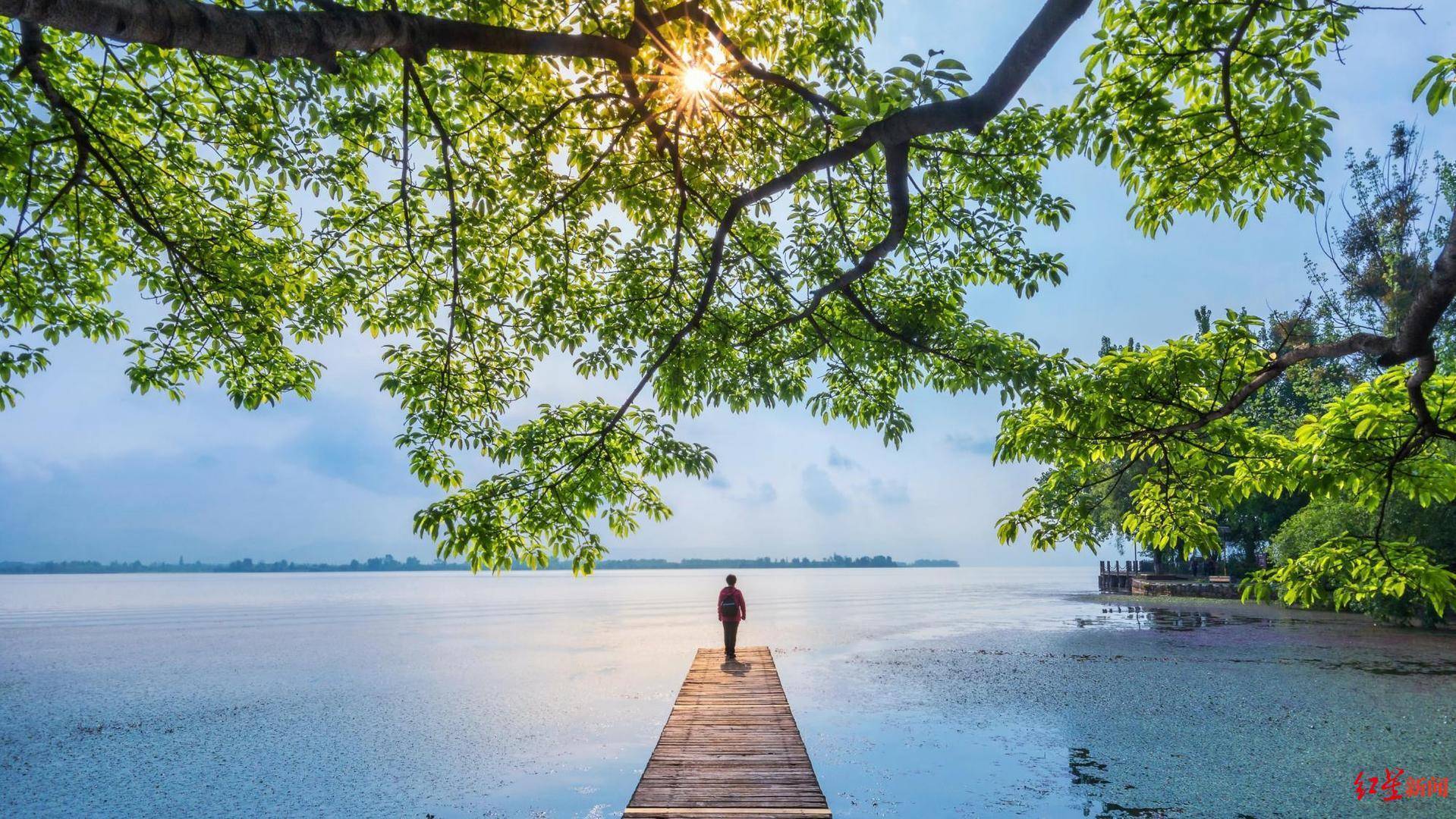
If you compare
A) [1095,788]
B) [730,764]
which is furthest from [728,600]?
[1095,788]

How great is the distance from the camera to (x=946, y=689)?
20516mm

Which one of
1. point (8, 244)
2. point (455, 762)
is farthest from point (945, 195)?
point (455, 762)

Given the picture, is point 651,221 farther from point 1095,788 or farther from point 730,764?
point 1095,788

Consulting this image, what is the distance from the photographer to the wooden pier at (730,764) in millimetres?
6695

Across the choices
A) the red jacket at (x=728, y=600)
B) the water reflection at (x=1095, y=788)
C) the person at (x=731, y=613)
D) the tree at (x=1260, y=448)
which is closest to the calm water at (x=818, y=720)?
the water reflection at (x=1095, y=788)

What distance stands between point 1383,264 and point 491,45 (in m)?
7.07

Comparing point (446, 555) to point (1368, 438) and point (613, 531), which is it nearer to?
point (613, 531)

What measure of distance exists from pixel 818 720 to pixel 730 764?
34.6 ft
